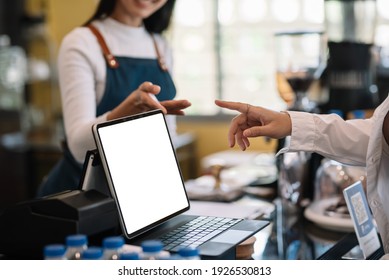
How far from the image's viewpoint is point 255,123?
1646 mm

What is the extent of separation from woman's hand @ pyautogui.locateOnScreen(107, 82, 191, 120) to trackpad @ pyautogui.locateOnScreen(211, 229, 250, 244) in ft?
1.15

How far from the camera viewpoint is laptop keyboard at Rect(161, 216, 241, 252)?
4.58 feet

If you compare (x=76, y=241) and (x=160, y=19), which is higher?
(x=160, y=19)

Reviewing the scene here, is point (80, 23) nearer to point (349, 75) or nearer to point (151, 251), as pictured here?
point (349, 75)

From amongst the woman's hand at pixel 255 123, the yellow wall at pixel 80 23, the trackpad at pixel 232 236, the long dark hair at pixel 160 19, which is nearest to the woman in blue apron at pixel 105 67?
the long dark hair at pixel 160 19

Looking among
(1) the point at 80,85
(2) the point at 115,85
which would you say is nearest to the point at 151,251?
(1) the point at 80,85

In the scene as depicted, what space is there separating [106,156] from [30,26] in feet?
13.3

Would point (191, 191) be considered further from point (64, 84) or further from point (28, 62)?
point (28, 62)

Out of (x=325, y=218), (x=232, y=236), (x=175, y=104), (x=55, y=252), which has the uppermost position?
(x=175, y=104)

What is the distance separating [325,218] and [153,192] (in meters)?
0.75

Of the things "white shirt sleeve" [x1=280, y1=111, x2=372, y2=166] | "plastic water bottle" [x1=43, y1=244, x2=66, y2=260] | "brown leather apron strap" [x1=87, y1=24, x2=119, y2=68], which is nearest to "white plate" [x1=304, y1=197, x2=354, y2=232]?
"white shirt sleeve" [x1=280, y1=111, x2=372, y2=166]

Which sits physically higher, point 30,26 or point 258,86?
point 30,26

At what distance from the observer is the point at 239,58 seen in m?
5.23
